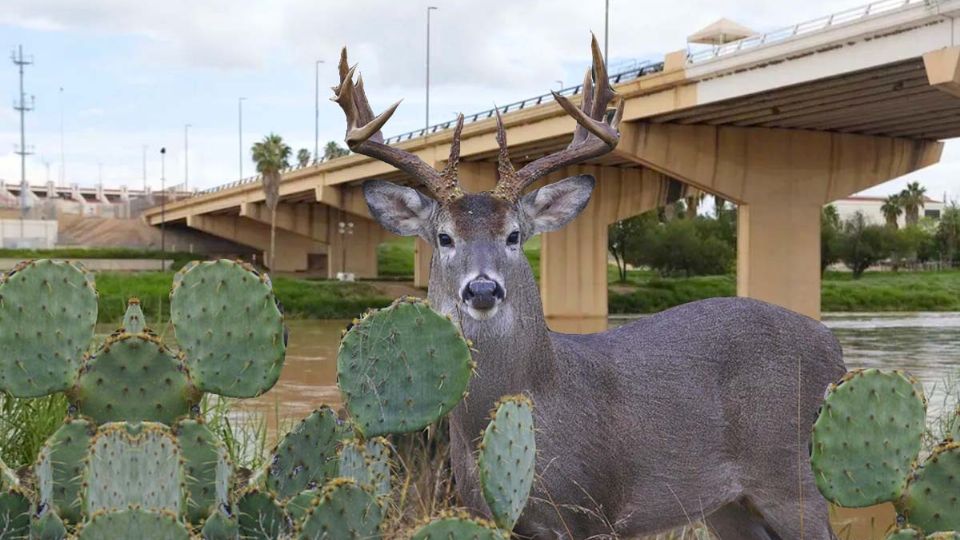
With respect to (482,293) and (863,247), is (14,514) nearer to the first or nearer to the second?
(482,293)

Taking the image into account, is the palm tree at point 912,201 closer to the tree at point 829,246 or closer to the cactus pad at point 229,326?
the tree at point 829,246

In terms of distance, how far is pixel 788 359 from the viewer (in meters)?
5.06

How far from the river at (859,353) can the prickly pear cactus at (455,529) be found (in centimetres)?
1198

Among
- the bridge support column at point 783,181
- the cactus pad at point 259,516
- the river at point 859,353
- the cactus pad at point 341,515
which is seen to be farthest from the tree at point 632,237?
the cactus pad at point 341,515

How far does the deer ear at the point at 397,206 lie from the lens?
4.86m

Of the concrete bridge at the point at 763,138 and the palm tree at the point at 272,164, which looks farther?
the palm tree at the point at 272,164

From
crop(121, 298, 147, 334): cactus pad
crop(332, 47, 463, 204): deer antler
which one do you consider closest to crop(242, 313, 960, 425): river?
crop(121, 298, 147, 334): cactus pad

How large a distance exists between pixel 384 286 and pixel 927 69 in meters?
37.3

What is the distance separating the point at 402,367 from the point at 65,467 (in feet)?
4.27

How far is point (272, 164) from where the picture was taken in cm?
6731

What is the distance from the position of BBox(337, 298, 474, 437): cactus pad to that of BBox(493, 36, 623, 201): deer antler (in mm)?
1127

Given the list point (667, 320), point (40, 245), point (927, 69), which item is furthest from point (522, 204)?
point (40, 245)

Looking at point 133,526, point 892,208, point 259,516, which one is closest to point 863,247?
point 892,208

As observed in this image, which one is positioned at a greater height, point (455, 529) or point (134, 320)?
point (134, 320)
